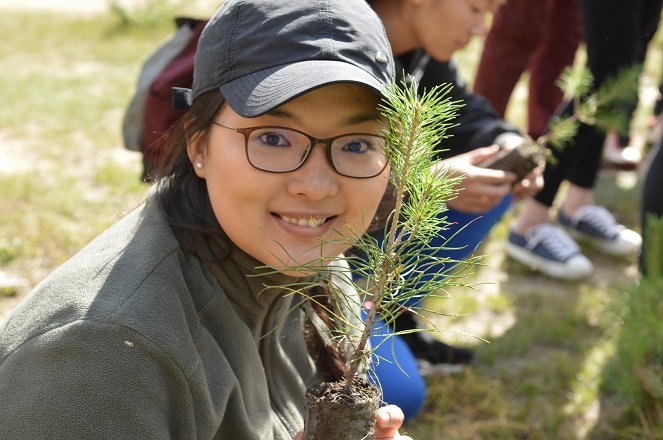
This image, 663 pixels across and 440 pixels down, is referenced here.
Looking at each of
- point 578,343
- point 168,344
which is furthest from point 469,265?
point 578,343

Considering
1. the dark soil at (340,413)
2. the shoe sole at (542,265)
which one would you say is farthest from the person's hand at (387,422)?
the shoe sole at (542,265)

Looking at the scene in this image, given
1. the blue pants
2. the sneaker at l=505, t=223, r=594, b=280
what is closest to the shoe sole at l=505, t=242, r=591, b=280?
the sneaker at l=505, t=223, r=594, b=280

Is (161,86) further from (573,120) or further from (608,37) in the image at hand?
(608,37)

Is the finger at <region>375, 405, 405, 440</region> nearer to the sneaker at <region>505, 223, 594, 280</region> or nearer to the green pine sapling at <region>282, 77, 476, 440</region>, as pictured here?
the green pine sapling at <region>282, 77, 476, 440</region>

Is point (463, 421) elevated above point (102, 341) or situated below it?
below

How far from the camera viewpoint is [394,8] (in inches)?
116

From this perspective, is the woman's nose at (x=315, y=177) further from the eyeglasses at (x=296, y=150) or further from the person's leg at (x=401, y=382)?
the person's leg at (x=401, y=382)

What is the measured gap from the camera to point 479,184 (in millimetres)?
2594

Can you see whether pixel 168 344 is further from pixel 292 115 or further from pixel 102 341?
pixel 292 115

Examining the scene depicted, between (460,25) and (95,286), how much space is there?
5.87ft

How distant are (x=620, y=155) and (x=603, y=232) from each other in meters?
1.18

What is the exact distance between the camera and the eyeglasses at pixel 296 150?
5.01 feet

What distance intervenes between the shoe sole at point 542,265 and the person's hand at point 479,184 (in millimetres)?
1445

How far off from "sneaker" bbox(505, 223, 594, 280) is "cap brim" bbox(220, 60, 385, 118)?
2.73 meters
